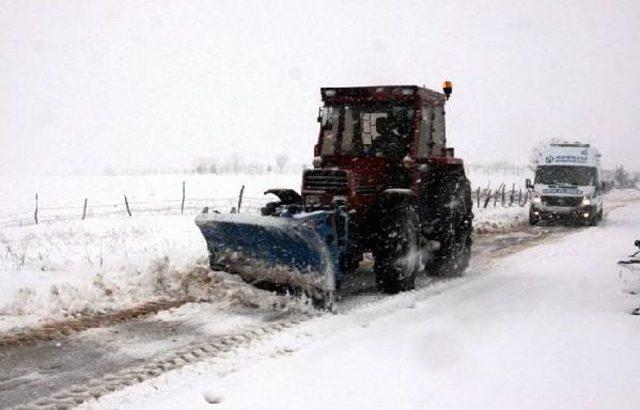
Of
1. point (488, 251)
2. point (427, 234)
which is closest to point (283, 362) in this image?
point (427, 234)

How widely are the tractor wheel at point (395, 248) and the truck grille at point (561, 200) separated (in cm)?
1313

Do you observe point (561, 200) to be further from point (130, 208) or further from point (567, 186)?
point (130, 208)

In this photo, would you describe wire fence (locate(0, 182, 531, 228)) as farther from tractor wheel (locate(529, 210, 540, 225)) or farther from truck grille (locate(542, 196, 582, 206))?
truck grille (locate(542, 196, 582, 206))

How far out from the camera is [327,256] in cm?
640

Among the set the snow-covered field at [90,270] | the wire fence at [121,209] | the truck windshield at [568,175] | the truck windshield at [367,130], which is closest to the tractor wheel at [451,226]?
the truck windshield at [367,130]

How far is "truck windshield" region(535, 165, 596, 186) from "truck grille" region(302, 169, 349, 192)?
1412 cm

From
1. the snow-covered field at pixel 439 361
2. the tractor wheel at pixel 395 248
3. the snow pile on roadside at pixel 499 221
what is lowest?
the snow pile on roadside at pixel 499 221

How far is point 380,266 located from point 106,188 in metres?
38.0

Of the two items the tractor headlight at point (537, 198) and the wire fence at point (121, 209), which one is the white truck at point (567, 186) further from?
the wire fence at point (121, 209)

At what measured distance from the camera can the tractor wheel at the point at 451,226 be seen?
28.8 ft

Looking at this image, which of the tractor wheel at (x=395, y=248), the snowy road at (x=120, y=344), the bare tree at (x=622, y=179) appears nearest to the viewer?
the snowy road at (x=120, y=344)

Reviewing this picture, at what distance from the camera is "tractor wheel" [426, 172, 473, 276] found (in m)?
8.77

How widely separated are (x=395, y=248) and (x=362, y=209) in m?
0.64

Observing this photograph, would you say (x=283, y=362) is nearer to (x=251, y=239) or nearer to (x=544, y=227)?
(x=251, y=239)
